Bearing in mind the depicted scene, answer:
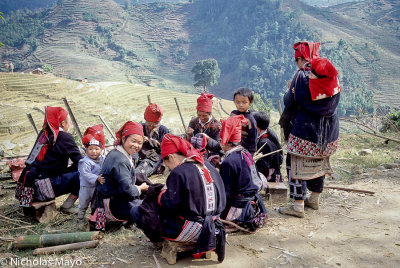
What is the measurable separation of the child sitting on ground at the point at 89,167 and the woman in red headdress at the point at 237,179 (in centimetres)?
171

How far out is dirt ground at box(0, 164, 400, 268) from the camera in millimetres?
2924

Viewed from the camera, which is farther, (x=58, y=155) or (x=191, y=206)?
(x=58, y=155)

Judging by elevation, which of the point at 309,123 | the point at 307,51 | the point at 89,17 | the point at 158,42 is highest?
the point at 89,17

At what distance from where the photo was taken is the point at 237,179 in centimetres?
337

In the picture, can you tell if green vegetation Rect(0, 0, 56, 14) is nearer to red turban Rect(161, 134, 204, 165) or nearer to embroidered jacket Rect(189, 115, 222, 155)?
embroidered jacket Rect(189, 115, 222, 155)

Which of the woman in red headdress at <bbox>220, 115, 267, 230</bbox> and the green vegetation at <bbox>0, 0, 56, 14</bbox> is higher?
the green vegetation at <bbox>0, 0, 56, 14</bbox>

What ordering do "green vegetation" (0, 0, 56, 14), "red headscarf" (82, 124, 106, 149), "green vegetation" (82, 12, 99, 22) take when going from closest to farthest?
"red headscarf" (82, 124, 106, 149)
"green vegetation" (82, 12, 99, 22)
"green vegetation" (0, 0, 56, 14)

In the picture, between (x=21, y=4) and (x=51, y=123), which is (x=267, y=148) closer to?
(x=51, y=123)

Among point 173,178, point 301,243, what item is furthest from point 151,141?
point 301,243

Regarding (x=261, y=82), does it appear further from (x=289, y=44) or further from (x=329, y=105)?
(x=329, y=105)

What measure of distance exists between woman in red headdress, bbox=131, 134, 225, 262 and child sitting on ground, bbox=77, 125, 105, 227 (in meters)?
1.34

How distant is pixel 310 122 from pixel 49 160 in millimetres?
3342

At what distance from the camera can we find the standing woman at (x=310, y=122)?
3.42 meters

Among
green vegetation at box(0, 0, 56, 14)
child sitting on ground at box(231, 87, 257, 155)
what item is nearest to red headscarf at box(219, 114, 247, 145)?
child sitting on ground at box(231, 87, 257, 155)
